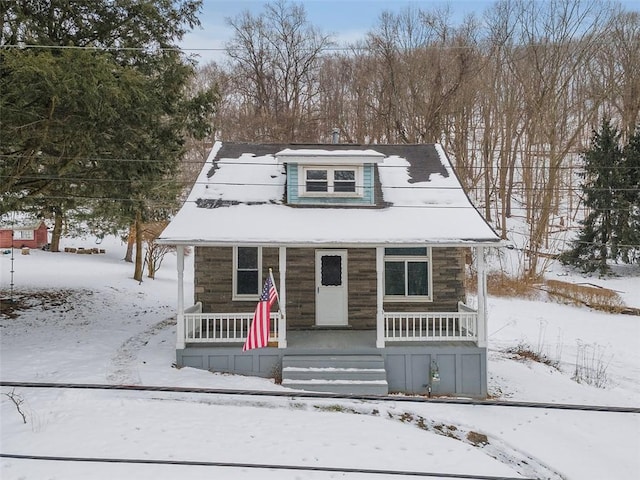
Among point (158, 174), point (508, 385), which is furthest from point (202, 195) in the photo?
point (508, 385)

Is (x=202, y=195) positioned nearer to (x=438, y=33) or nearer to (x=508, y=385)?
(x=508, y=385)

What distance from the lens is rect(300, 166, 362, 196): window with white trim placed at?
11156mm

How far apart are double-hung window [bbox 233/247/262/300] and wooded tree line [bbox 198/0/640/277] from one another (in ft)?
54.0

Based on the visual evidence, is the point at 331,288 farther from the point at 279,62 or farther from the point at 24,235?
the point at 24,235

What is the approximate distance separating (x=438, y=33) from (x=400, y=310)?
2149 centimetres

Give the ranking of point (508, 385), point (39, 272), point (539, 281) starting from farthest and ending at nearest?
point (539, 281) < point (39, 272) < point (508, 385)

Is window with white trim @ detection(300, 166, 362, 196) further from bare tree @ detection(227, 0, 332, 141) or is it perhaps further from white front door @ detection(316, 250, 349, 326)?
bare tree @ detection(227, 0, 332, 141)

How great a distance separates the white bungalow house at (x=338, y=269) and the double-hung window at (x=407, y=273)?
0.08 feet

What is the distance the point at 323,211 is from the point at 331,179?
100cm

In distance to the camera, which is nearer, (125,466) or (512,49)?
(125,466)

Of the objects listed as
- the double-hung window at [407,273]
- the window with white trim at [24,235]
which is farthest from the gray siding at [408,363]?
the window with white trim at [24,235]

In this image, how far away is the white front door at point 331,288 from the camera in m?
11.4

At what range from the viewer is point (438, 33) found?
2692cm

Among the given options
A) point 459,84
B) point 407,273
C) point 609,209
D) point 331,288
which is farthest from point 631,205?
point 331,288
